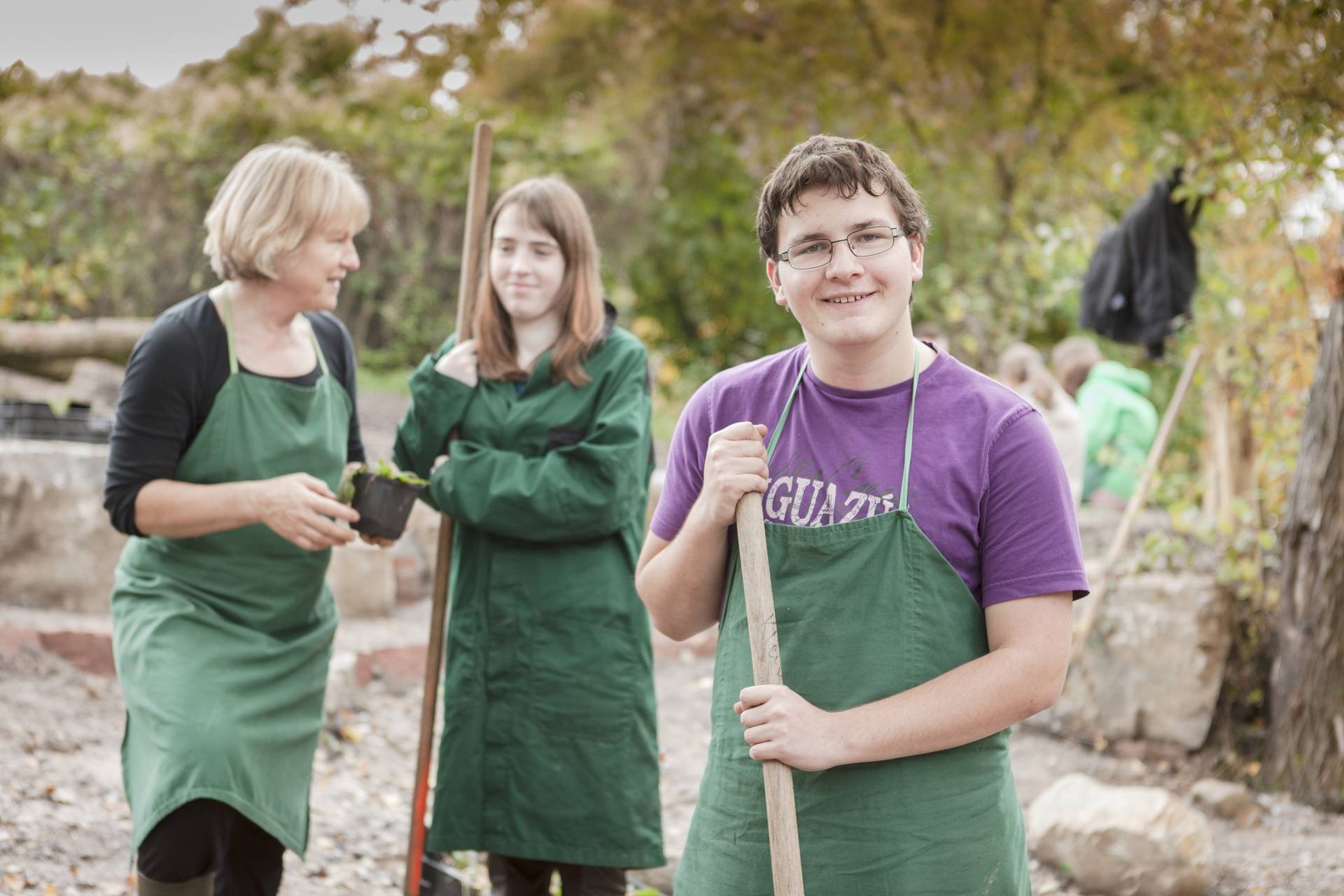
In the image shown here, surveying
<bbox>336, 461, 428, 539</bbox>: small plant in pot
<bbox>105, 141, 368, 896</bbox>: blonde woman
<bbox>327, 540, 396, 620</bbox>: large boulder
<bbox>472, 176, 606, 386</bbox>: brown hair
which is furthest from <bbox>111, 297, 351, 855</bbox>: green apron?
<bbox>327, 540, 396, 620</bbox>: large boulder

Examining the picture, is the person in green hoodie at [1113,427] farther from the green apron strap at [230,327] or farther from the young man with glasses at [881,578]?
the young man with glasses at [881,578]

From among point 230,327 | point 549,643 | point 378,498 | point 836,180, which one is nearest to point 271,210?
point 230,327

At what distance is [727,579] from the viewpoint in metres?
2.00

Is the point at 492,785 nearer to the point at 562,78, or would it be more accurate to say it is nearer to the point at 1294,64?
the point at 1294,64

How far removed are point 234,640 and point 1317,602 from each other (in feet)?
12.4

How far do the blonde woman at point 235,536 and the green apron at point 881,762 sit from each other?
1250 millimetres

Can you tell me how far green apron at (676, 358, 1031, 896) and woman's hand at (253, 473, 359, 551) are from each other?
3.96ft

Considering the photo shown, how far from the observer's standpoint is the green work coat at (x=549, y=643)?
2.96 m

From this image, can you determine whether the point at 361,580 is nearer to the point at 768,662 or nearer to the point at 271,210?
the point at 271,210

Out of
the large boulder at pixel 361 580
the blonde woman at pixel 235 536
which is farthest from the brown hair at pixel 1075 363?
the blonde woman at pixel 235 536

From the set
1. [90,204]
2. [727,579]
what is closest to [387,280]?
[90,204]

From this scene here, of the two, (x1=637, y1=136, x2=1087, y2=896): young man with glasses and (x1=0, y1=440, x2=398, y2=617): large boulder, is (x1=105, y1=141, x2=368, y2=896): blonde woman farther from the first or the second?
(x1=0, y1=440, x2=398, y2=617): large boulder

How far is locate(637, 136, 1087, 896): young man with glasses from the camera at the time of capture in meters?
1.74

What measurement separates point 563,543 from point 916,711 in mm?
1416
